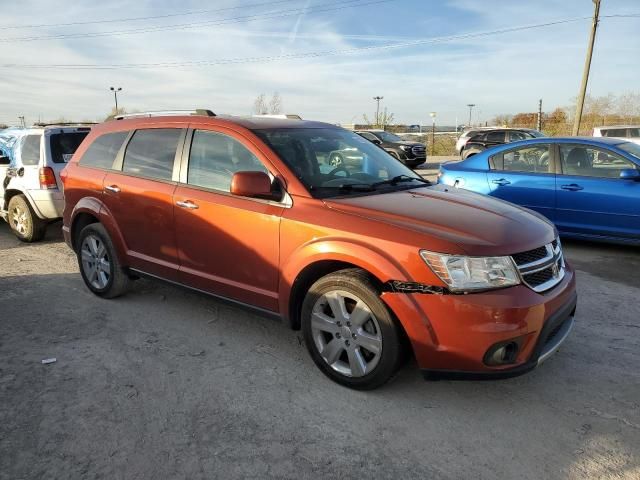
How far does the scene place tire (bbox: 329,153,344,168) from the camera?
397 cm

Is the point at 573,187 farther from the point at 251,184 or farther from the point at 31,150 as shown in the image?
the point at 31,150

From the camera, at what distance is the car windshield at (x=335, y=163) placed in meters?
3.64

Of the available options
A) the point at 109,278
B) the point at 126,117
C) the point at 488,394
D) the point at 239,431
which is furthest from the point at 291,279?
the point at 126,117

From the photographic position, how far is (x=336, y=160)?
159 inches

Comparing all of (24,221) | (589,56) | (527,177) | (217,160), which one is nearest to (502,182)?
(527,177)

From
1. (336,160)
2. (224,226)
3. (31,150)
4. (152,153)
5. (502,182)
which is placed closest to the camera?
(224,226)

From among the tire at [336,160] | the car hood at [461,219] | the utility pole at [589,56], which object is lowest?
the car hood at [461,219]

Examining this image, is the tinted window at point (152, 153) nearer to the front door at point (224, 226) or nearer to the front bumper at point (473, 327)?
the front door at point (224, 226)

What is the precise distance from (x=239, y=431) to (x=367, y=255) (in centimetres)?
121

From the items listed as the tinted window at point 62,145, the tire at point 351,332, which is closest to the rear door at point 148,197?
the tire at point 351,332

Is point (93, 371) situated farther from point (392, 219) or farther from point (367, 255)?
point (392, 219)

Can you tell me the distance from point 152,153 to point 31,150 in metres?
3.94

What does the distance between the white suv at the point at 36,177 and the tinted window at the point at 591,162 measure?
6.67 m

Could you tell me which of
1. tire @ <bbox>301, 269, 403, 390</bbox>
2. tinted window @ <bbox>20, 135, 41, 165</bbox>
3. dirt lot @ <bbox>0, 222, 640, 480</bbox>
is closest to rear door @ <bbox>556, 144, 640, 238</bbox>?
dirt lot @ <bbox>0, 222, 640, 480</bbox>
